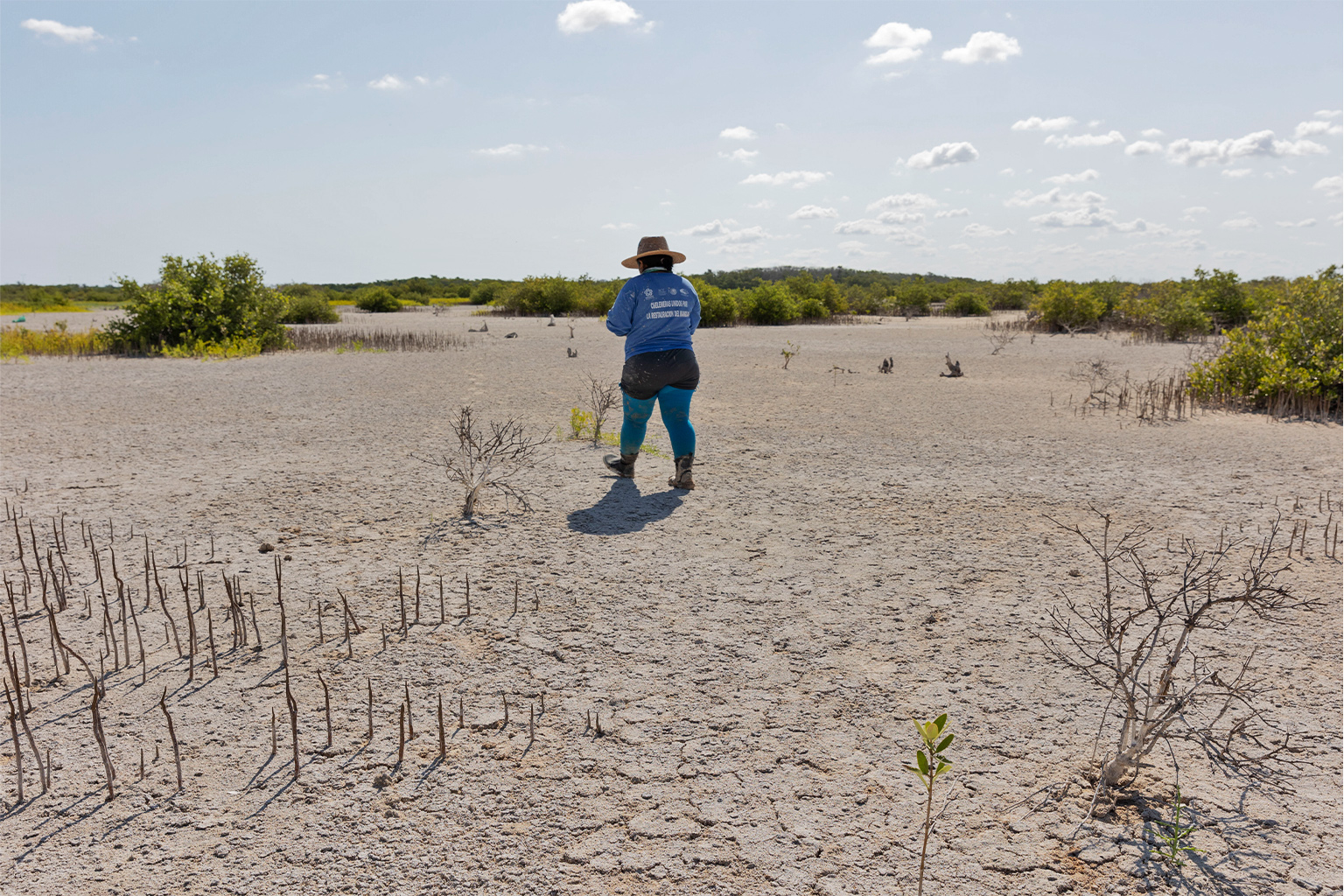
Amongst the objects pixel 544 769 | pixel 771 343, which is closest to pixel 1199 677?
pixel 544 769

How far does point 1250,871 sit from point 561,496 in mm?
4478

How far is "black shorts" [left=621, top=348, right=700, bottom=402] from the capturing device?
575cm

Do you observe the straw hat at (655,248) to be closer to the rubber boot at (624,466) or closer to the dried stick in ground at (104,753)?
the rubber boot at (624,466)

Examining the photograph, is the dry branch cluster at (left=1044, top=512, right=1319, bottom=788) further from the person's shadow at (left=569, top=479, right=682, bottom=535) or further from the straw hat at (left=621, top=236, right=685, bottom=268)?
the straw hat at (left=621, top=236, right=685, bottom=268)

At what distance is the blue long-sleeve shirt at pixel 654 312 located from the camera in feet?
18.9

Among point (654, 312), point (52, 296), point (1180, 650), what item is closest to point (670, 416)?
point (654, 312)

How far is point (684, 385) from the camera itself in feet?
19.1

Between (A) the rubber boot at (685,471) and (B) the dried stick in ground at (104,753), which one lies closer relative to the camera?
(B) the dried stick in ground at (104,753)

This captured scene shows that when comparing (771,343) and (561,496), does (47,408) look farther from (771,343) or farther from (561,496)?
(771,343)

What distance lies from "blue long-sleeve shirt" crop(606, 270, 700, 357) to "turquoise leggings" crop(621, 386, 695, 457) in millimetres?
377

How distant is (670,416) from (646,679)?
306 cm

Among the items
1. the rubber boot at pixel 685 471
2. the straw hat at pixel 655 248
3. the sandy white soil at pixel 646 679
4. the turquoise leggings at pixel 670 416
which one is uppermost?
the straw hat at pixel 655 248

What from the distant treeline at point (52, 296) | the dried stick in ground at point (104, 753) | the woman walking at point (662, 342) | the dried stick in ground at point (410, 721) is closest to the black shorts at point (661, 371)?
the woman walking at point (662, 342)

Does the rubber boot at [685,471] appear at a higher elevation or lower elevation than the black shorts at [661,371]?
lower
